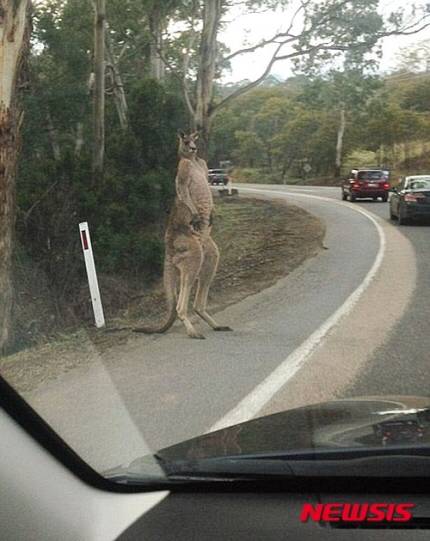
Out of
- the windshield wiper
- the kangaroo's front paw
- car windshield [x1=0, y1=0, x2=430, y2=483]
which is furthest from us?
the kangaroo's front paw

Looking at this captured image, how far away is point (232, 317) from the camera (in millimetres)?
10859

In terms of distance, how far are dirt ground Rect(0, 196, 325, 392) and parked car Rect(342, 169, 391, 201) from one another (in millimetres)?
3101

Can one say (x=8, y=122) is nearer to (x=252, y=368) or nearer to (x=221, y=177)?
(x=252, y=368)

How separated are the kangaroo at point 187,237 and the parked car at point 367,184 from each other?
22.3 m

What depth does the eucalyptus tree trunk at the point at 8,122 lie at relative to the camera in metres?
9.36

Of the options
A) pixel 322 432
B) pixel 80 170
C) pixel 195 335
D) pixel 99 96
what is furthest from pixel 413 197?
pixel 322 432

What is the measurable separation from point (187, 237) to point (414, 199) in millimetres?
15819

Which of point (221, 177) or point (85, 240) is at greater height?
point (221, 177)

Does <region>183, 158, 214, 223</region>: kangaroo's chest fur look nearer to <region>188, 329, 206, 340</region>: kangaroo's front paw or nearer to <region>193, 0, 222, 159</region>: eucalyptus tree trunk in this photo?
<region>188, 329, 206, 340</region>: kangaroo's front paw

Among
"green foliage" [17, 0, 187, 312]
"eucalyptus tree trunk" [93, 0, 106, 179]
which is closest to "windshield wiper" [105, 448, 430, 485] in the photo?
"green foliage" [17, 0, 187, 312]

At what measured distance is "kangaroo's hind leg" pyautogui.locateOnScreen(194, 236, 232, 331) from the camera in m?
9.80

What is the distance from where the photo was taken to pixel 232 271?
16.6 metres

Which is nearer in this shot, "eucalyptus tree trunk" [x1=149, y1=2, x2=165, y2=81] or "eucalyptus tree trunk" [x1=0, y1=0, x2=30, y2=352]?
"eucalyptus tree trunk" [x1=0, y1=0, x2=30, y2=352]

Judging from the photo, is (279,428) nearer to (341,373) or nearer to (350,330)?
(341,373)
